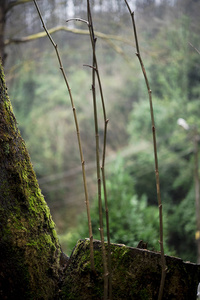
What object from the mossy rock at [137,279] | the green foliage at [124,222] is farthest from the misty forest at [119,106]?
the mossy rock at [137,279]

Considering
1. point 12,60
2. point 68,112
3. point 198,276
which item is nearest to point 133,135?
point 68,112

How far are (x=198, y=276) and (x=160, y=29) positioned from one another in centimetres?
810

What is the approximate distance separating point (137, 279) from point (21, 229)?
14.2 inches

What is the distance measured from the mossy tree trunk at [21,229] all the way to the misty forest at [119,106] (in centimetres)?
372

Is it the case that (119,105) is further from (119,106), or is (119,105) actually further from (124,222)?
(124,222)

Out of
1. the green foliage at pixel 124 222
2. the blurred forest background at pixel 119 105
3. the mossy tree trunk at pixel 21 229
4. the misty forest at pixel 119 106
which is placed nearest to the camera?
the mossy tree trunk at pixel 21 229

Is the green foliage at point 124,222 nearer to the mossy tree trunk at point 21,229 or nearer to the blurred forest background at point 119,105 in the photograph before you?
the blurred forest background at point 119,105

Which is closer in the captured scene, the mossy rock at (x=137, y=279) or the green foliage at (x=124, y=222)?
the mossy rock at (x=137, y=279)

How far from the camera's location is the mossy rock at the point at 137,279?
915 mm

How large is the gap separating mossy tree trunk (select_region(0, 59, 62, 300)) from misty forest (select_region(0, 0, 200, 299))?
3.72 m

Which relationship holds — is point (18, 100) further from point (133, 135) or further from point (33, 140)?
point (133, 135)

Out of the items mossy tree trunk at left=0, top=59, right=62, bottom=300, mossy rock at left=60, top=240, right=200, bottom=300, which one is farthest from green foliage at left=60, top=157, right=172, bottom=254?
mossy tree trunk at left=0, top=59, right=62, bottom=300

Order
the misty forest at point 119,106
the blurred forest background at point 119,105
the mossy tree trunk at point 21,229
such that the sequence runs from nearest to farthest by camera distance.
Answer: the mossy tree trunk at point 21,229
the misty forest at point 119,106
the blurred forest background at point 119,105

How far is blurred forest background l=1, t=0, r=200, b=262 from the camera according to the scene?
6.48 metres
